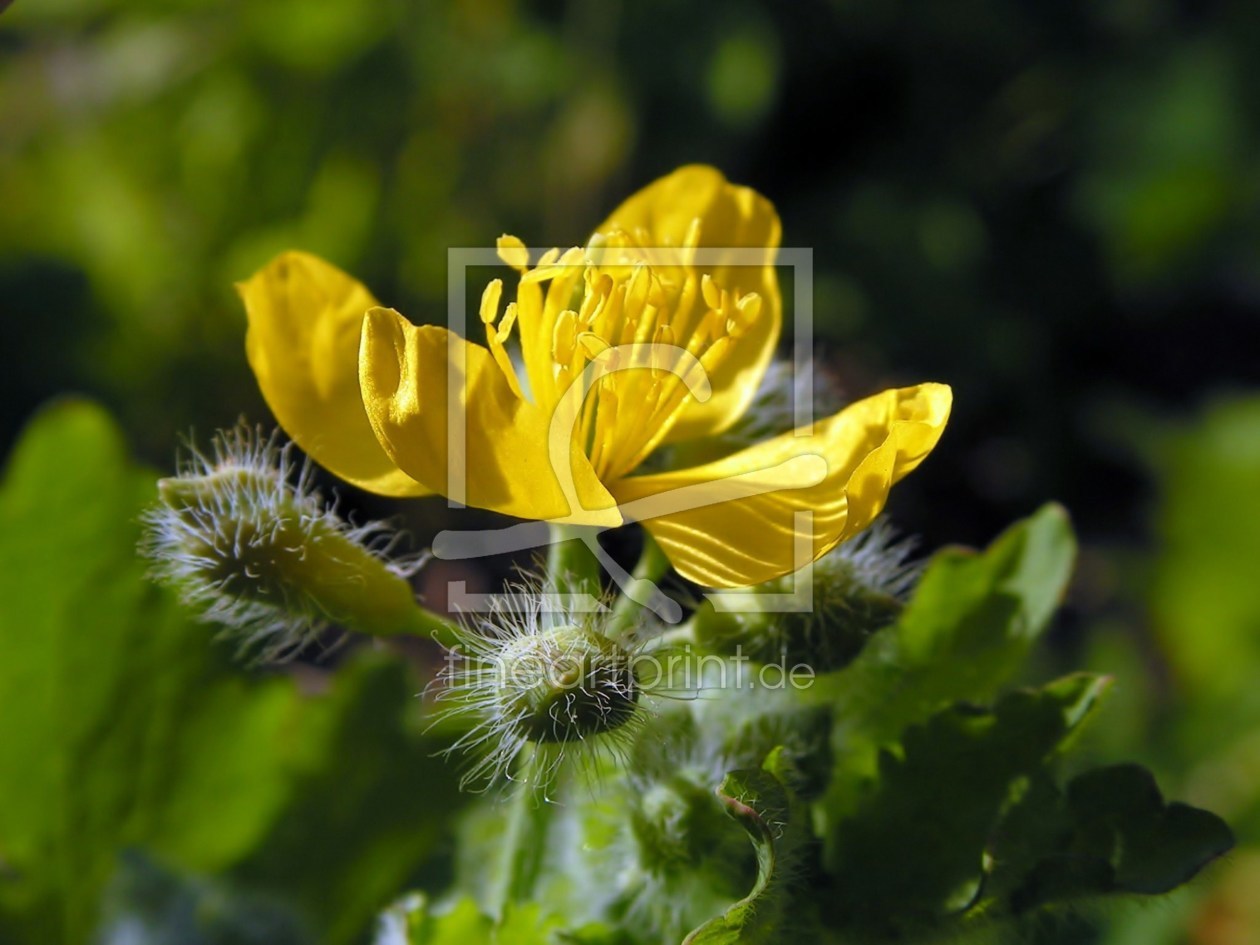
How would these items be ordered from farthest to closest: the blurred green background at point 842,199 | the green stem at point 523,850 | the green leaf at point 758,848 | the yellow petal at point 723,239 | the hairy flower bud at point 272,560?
the blurred green background at point 842,199 < the yellow petal at point 723,239 < the green stem at point 523,850 < the hairy flower bud at point 272,560 < the green leaf at point 758,848

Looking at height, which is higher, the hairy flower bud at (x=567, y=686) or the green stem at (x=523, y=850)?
the hairy flower bud at (x=567, y=686)

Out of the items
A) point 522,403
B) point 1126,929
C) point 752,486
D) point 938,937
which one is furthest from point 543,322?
point 1126,929

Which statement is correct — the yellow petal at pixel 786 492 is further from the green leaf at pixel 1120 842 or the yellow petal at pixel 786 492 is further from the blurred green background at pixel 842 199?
the blurred green background at pixel 842 199

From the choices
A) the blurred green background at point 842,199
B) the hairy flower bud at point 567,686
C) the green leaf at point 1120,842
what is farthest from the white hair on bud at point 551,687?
the blurred green background at point 842,199

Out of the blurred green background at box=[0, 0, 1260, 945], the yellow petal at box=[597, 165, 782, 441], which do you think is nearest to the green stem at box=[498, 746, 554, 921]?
the yellow petal at box=[597, 165, 782, 441]

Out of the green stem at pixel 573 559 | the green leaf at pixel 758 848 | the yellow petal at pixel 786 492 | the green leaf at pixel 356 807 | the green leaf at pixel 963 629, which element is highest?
the yellow petal at pixel 786 492

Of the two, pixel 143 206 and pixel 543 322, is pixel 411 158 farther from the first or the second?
pixel 543 322
